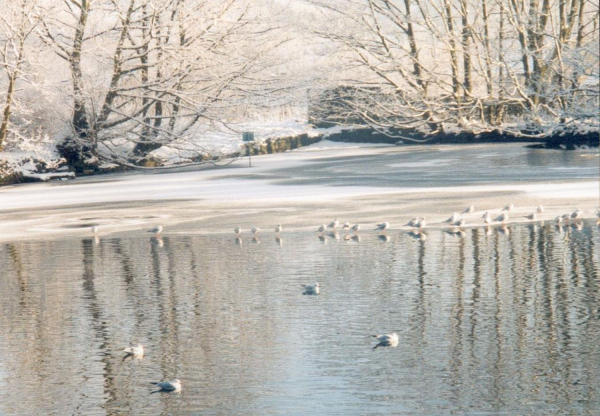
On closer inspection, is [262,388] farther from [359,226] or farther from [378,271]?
[359,226]

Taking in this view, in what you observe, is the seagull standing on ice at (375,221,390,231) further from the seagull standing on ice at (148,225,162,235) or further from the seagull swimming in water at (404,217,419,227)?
the seagull standing on ice at (148,225,162,235)

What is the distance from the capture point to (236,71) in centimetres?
3644

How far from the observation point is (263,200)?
21016mm

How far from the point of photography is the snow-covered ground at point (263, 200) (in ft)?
56.2

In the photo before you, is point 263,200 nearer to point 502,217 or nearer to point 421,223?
point 421,223

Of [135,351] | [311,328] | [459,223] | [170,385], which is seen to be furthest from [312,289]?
[459,223]

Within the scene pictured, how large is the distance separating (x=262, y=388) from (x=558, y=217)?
387 inches

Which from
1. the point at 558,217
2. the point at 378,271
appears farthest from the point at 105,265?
the point at 558,217

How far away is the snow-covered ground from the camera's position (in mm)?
17141

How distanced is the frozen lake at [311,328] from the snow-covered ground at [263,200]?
335 centimetres

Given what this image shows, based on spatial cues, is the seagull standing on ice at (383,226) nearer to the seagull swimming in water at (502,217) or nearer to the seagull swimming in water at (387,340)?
the seagull swimming in water at (502,217)

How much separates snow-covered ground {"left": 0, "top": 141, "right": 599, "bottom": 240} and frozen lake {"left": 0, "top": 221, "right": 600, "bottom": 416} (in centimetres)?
335

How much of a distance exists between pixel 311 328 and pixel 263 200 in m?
12.7

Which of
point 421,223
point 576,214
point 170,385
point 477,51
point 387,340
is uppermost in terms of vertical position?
point 477,51
